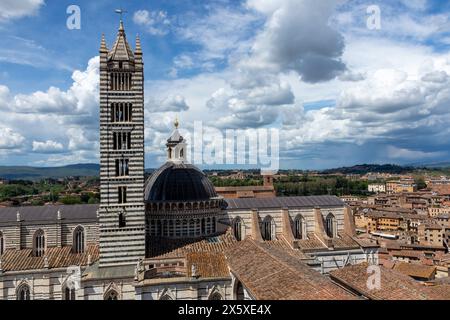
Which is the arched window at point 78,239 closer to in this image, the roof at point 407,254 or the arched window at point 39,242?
the arched window at point 39,242

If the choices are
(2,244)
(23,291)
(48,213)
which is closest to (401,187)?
(48,213)

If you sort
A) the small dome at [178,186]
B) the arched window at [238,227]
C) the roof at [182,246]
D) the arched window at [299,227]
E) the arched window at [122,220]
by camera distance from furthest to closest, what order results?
1. the arched window at [299,227]
2. the arched window at [238,227]
3. the small dome at [178,186]
4. the roof at [182,246]
5. the arched window at [122,220]

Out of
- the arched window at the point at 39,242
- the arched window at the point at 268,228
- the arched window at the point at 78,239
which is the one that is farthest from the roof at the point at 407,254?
the arched window at the point at 39,242

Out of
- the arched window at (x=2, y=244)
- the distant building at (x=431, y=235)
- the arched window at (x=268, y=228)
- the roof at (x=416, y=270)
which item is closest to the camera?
the arched window at (x=2, y=244)

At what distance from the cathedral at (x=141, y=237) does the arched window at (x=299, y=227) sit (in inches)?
4.0

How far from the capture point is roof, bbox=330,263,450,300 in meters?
16.8

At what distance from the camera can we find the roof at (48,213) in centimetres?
3072

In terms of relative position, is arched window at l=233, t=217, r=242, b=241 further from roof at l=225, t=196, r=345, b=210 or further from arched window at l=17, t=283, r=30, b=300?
arched window at l=17, t=283, r=30, b=300

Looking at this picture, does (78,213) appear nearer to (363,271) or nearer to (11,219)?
(11,219)

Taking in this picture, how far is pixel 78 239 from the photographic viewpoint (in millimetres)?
31422

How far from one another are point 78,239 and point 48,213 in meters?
3.59

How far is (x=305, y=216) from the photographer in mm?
36531
